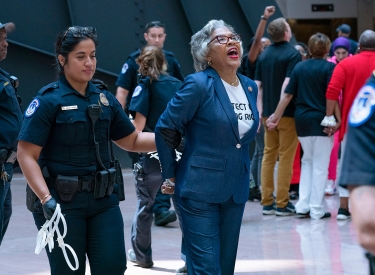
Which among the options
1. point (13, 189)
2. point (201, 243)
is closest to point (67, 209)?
point (201, 243)

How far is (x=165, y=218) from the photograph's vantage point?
24.0 feet

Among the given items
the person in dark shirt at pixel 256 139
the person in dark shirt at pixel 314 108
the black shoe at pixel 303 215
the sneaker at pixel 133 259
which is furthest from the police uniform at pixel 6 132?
the person in dark shirt at pixel 256 139

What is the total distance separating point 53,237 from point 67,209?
0.16 meters

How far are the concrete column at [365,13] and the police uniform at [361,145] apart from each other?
14.0m

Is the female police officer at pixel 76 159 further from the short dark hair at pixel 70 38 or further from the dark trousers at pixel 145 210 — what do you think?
the dark trousers at pixel 145 210

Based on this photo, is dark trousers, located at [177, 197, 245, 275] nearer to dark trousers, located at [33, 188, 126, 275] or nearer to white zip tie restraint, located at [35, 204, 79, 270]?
dark trousers, located at [33, 188, 126, 275]

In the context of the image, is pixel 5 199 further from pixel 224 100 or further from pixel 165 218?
pixel 165 218

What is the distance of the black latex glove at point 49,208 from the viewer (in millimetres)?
3424

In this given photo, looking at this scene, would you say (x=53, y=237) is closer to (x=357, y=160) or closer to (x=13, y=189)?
(x=357, y=160)

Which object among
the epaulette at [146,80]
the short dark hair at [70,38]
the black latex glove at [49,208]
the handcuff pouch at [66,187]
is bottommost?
the black latex glove at [49,208]

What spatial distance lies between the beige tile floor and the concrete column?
320 inches

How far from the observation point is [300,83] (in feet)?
24.7

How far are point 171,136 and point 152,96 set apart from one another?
2.12m

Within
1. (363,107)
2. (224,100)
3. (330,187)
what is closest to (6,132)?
(224,100)
